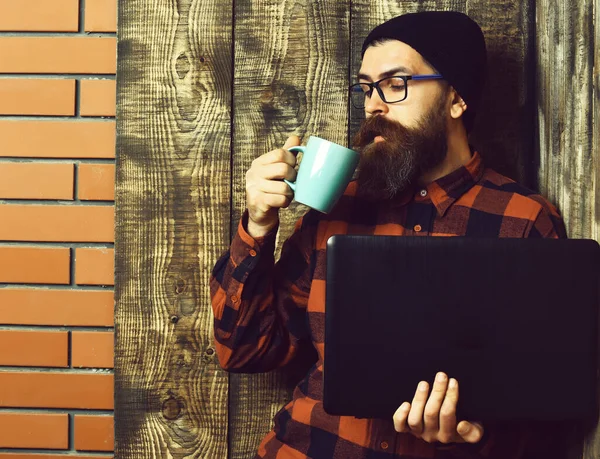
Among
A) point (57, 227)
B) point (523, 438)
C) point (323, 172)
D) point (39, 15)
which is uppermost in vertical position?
point (39, 15)

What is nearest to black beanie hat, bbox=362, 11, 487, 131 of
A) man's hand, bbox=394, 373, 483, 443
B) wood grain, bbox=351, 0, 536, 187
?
wood grain, bbox=351, 0, 536, 187

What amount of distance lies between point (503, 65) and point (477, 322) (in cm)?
65

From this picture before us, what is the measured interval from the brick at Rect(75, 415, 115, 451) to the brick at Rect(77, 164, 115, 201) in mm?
485

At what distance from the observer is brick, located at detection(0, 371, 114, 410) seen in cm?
139

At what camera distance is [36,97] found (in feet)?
4.49

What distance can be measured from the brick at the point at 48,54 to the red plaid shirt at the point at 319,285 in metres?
0.57

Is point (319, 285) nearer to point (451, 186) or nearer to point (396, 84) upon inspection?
point (451, 186)

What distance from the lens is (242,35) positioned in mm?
1287

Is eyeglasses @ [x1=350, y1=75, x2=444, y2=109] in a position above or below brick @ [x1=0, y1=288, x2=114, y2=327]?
above

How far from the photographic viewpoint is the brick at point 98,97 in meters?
1.37

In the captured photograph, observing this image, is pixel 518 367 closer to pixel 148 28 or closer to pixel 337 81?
pixel 337 81

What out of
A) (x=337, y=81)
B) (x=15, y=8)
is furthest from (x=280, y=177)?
(x=15, y=8)

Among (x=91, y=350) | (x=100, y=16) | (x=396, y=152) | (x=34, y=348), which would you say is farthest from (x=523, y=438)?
(x=100, y=16)

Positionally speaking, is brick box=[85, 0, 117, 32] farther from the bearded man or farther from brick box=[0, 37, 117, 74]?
the bearded man
